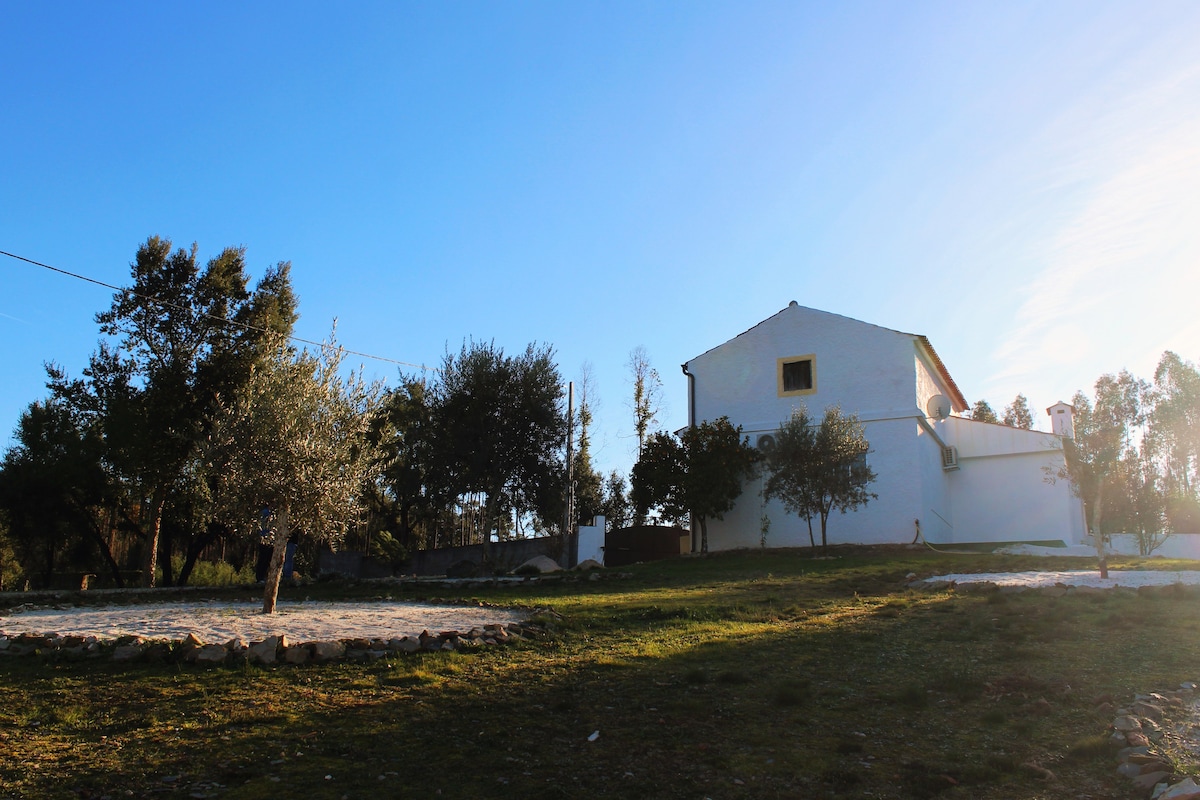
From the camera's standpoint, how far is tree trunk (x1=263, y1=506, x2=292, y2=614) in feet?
44.9

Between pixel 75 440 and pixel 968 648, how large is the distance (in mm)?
34526

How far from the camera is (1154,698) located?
7.25 metres

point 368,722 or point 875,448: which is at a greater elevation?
point 875,448

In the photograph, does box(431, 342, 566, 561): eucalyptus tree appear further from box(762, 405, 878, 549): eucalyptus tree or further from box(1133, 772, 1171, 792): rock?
box(1133, 772, 1171, 792): rock

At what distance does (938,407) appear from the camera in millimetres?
33000

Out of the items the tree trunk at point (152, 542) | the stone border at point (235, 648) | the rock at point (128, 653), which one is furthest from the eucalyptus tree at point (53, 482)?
the rock at point (128, 653)

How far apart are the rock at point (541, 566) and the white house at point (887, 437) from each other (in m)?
8.00

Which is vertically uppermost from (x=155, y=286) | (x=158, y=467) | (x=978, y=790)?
(x=155, y=286)

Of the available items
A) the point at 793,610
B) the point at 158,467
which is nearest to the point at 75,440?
the point at 158,467

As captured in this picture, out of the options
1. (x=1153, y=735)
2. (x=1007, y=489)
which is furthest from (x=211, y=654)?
(x=1007, y=489)

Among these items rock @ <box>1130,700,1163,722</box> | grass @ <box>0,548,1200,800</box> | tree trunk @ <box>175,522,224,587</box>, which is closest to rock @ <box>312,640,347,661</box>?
grass @ <box>0,548,1200,800</box>

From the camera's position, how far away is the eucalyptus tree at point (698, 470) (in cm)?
2889

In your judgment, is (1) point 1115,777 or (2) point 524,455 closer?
(1) point 1115,777

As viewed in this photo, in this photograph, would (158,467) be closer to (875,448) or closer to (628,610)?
(628,610)
